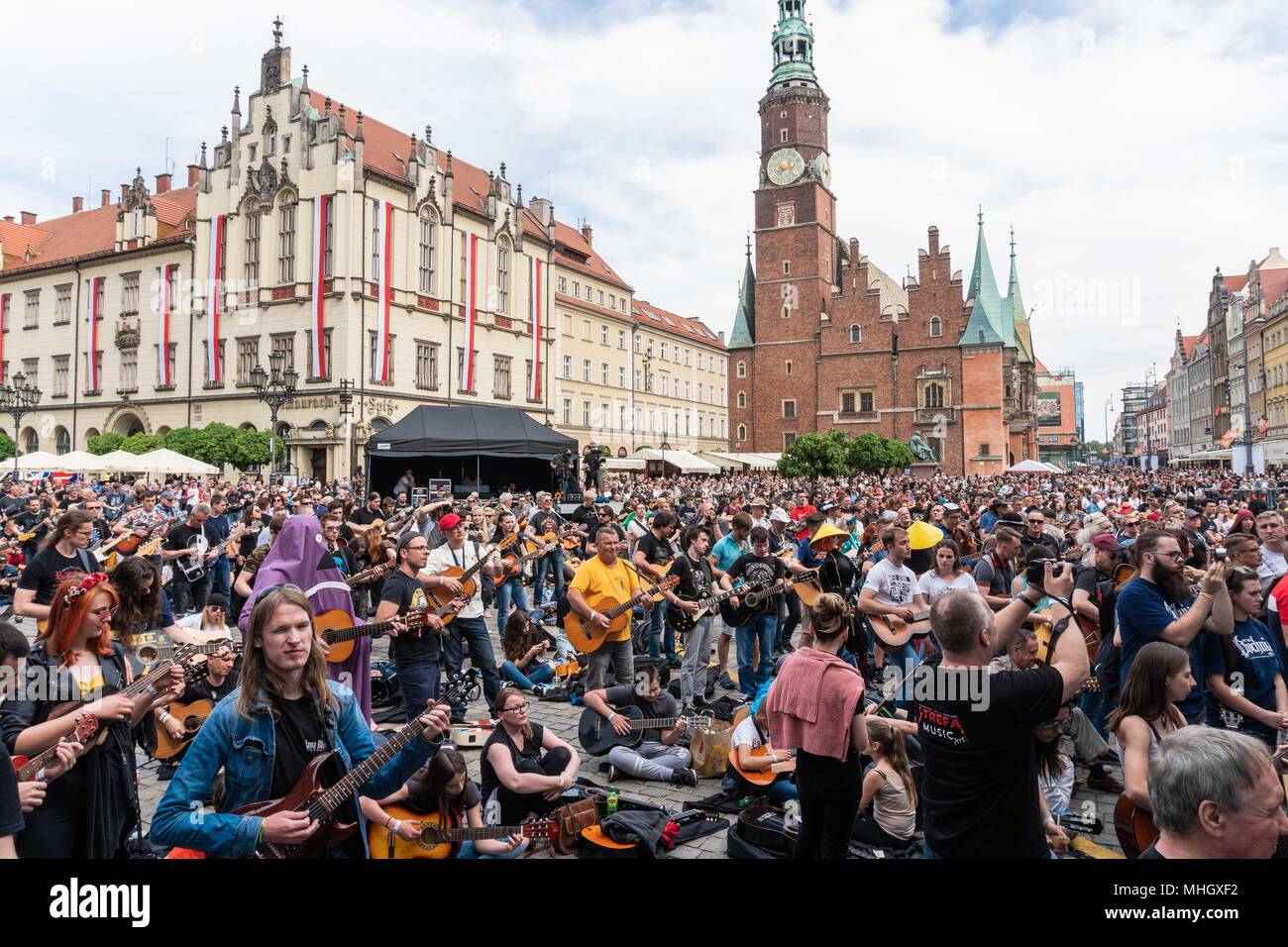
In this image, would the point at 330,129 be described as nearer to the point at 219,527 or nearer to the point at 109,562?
the point at 219,527

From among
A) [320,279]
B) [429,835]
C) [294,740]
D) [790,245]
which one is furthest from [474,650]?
[790,245]

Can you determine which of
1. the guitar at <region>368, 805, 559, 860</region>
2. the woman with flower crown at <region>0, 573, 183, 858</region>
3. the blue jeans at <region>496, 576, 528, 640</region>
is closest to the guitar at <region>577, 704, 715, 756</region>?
the guitar at <region>368, 805, 559, 860</region>

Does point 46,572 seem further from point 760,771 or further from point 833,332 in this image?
point 833,332

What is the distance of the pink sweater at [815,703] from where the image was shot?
3912 mm

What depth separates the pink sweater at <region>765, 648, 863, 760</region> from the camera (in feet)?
12.8

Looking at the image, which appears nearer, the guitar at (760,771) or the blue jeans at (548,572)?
the guitar at (760,771)

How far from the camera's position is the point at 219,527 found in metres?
12.7

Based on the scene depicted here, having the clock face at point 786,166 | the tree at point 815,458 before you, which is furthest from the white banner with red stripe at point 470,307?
the clock face at point 786,166

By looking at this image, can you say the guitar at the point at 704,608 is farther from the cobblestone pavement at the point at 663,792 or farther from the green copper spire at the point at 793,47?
the green copper spire at the point at 793,47

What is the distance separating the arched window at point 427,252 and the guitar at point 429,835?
129 feet

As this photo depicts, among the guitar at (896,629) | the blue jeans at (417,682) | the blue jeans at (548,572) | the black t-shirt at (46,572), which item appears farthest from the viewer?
the blue jeans at (548,572)

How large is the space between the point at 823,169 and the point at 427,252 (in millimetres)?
45068

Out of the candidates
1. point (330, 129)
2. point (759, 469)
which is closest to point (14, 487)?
point (330, 129)
